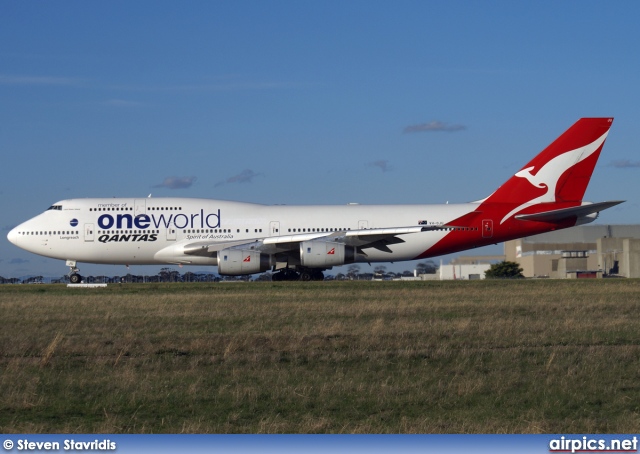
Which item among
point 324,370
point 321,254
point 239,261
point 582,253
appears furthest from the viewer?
point 582,253

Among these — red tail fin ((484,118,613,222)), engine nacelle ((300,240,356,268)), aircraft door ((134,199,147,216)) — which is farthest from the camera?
aircraft door ((134,199,147,216))

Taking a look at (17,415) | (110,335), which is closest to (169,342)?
(110,335)

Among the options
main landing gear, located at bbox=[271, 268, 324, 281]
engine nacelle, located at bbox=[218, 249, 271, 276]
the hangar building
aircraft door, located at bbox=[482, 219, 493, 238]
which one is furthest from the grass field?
the hangar building

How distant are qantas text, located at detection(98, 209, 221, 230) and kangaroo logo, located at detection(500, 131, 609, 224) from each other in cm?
1266

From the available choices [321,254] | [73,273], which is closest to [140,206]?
[73,273]

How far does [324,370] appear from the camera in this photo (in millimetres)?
11430

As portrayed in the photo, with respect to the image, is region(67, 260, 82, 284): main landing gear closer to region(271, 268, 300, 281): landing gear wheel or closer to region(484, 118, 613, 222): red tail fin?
→ region(271, 268, 300, 281): landing gear wheel

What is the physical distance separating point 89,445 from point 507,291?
2199 centimetres

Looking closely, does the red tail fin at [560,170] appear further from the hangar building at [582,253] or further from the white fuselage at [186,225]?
the hangar building at [582,253]

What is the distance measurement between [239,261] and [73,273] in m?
9.03

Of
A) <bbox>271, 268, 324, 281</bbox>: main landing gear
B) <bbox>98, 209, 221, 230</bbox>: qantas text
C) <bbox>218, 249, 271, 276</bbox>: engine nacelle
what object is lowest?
<bbox>271, 268, 324, 281</bbox>: main landing gear

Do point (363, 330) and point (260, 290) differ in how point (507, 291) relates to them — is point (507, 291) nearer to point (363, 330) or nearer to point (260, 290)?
point (260, 290)

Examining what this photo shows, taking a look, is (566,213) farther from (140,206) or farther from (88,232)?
(88,232)

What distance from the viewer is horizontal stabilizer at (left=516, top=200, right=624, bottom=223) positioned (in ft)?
110
